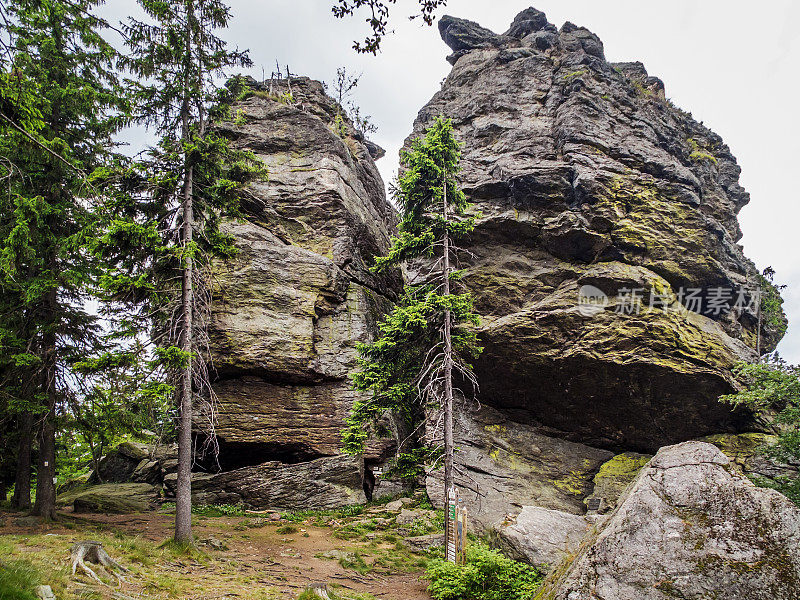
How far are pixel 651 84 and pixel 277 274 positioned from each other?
86.5 ft

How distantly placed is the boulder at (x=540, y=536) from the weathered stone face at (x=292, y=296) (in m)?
8.62

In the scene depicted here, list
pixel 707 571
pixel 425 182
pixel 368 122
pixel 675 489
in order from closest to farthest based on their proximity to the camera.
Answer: pixel 707 571, pixel 675 489, pixel 425 182, pixel 368 122

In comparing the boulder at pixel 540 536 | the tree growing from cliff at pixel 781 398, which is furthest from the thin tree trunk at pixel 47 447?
the tree growing from cliff at pixel 781 398

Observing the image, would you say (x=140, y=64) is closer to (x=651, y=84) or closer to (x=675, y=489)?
(x=675, y=489)

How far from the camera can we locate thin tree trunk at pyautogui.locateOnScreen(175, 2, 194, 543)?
10344 millimetres

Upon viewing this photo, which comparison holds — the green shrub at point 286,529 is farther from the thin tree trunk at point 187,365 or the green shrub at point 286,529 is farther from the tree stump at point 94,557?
the tree stump at point 94,557

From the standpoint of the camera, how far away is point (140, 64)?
12.7 metres

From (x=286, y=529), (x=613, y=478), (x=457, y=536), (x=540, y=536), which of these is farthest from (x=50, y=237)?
(x=613, y=478)

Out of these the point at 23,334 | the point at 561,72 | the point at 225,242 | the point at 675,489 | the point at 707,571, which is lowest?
the point at 707,571

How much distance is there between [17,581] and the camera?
15.4 feet

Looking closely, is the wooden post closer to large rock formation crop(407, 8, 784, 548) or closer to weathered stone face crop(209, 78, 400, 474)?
large rock formation crop(407, 8, 784, 548)

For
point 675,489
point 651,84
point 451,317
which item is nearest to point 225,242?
point 451,317

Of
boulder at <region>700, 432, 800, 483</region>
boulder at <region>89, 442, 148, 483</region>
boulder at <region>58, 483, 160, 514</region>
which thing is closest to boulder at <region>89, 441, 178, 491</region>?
boulder at <region>89, 442, 148, 483</region>

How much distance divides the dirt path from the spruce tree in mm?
2812
